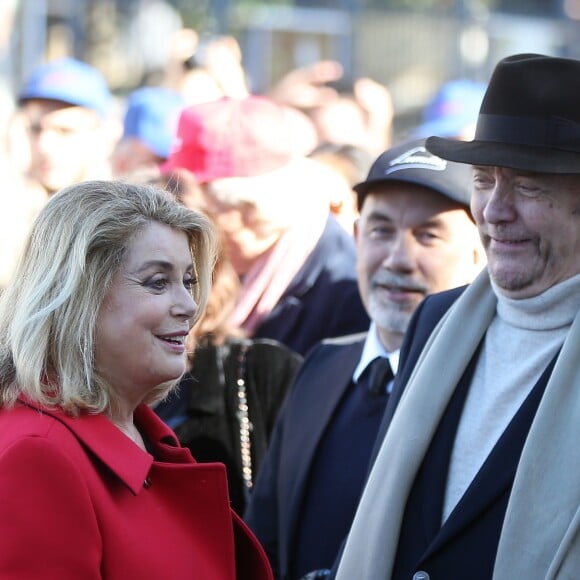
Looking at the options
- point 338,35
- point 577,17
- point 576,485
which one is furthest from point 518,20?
point 576,485

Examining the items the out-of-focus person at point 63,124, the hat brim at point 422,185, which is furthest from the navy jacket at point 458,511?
the out-of-focus person at point 63,124

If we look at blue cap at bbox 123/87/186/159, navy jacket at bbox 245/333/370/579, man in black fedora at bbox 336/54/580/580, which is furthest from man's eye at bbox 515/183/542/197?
blue cap at bbox 123/87/186/159

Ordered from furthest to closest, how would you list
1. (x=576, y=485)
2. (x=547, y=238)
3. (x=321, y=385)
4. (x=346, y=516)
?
1. (x=321, y=385)
2. (x=346, y=516)
3. (x=547, y=238)
4. (x=576, y=485)

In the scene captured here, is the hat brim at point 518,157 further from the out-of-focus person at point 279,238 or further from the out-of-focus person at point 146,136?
the out-of-focus person at point 146,136

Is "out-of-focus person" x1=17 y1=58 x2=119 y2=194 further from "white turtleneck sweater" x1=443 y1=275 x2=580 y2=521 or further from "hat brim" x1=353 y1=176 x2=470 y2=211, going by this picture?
"white turtleneck sweater" x1=443 y1=275 x2=580 y2=521

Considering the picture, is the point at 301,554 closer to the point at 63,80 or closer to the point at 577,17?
the point at 63,80

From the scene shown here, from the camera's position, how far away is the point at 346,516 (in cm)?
328

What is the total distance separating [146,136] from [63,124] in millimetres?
503

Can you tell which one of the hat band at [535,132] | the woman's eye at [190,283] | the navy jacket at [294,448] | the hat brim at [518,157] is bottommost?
the navy jacket at [294,448]

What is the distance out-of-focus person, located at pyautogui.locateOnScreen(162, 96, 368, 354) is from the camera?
14.8 ft

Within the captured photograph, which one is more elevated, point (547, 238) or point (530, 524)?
point (547, 238)

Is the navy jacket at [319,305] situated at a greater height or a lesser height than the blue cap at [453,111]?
lesser

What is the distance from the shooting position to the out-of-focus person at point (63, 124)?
573cm

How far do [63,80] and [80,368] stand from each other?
4097 millimetres
